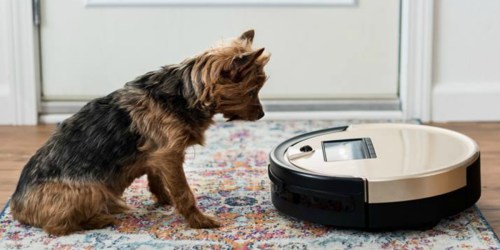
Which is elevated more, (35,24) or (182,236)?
(35,24)

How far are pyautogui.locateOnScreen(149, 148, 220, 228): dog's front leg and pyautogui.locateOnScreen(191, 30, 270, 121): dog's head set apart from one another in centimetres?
15

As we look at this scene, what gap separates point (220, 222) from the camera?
2207 millimetres

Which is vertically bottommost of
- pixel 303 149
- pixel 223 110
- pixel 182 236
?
pixel 182 236

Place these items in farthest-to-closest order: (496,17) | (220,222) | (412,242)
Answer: (496,17) → (220,222) → (412,242)

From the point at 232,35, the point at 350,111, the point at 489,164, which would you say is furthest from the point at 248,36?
the point at 350,111

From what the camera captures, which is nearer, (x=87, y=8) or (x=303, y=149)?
(x=303, y=149)

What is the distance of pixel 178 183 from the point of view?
213 centimetres

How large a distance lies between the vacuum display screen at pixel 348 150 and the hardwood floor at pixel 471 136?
335mm

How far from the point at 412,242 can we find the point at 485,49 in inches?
54.8

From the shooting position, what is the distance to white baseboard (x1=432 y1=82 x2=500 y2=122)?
3254 millimetres

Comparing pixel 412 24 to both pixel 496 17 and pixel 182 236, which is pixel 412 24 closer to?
pixel 496 17

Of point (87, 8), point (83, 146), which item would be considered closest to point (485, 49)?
point (87, 8)

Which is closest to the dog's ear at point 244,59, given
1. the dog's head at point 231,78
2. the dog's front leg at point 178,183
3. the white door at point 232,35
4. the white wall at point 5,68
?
the dog's head at point 231,78

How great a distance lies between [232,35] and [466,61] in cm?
87
